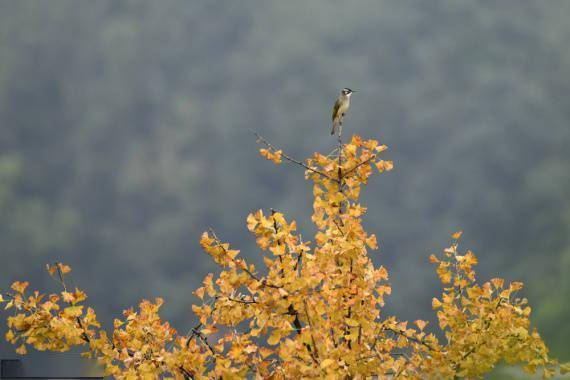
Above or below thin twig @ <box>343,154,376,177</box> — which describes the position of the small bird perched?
above

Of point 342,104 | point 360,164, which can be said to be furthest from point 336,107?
point 360,164

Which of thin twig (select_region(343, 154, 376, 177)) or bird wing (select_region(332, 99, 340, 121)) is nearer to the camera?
thin twig (select_region(343, 154, 376, 177))

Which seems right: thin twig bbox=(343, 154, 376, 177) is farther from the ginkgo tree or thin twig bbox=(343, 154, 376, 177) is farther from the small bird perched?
the small bird perched

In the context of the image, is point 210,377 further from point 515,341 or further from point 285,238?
point 515,341

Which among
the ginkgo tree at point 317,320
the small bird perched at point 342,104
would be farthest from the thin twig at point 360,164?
the small bird perched at point 342,104

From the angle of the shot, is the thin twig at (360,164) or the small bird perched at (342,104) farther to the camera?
the small bird perched at (342,104)

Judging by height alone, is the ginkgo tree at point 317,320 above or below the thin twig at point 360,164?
below

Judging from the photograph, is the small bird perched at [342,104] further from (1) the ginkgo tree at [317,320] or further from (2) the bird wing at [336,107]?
(1) the ginkgo tree at [317,320]

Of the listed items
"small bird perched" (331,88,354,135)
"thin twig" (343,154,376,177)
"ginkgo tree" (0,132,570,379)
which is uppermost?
"small bird perched" (331,88,354,135)

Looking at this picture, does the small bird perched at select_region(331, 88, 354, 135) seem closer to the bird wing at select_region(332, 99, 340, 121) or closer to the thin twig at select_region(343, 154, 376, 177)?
the bird wing at select_region(332, 99, 340, 121)

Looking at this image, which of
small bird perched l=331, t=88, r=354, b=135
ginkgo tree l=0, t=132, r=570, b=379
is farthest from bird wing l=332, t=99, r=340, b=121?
ginkgo tree l=0, t=132, r=570, b=379

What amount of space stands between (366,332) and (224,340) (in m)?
1.15

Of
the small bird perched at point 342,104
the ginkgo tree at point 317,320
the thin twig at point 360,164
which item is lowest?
the ginkgo tree at point 317,320

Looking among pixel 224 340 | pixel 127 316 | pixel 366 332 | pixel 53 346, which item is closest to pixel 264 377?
pixel 224 340
